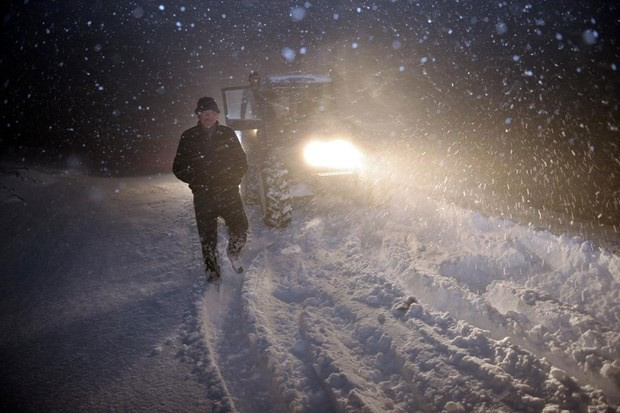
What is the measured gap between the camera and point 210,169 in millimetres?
3188

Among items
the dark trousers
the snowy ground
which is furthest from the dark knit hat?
the snowy ground

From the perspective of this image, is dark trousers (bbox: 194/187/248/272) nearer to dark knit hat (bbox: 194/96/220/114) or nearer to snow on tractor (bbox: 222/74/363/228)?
dark knit hat (bbox: 194/96/220/114)

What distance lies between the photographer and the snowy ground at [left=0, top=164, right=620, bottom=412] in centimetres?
194

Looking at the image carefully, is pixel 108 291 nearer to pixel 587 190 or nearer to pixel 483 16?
pixel 587 190

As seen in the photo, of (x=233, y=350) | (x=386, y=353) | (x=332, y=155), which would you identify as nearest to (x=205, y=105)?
(x=233, y=350)

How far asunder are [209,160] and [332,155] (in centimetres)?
273

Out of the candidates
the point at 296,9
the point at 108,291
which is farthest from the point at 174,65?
the point at 108,291

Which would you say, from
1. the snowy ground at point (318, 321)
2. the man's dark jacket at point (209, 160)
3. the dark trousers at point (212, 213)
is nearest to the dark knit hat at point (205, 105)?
the man's dark jacket at point (209, 160)

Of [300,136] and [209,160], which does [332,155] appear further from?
[209,160]

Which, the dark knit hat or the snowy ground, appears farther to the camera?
the dark knit hat

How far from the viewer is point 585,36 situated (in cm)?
1006

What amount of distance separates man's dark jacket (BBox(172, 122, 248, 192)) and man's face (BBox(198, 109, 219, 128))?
Answer: 0.06 metres

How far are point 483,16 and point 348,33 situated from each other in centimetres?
822

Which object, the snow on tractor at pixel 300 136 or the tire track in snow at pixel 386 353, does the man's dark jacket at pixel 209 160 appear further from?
the snow on tractor at pixel 300 136
